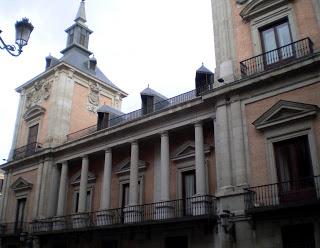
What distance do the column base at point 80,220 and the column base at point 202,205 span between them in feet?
20.6

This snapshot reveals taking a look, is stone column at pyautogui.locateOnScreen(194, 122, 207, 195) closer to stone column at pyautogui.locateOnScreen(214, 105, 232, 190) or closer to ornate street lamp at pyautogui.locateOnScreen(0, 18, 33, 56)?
stone column at pyautogui.locateOnScreen(214, 105, 232, 190)

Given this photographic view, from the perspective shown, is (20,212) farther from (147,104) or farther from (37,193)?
(147,104)

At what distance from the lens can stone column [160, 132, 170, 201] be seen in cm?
1653

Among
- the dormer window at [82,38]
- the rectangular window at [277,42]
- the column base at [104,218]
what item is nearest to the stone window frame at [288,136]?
the rectangular window at [277,42]

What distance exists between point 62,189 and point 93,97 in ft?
23.8

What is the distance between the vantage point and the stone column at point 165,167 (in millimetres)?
16531

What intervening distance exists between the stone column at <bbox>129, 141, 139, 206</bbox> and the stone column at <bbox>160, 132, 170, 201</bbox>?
141cm

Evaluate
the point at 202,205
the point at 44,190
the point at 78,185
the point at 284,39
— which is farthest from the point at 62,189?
the point at 284,39

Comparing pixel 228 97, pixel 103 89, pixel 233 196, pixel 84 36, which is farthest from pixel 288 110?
pixel 84 36

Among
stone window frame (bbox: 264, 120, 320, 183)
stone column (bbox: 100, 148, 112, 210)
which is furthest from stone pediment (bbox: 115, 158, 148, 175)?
stone window frame (bbox: 264, 120, 320, 183)

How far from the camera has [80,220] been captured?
62.8 feet

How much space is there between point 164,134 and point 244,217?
5730 mm

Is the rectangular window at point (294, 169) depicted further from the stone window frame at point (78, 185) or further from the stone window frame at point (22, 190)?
the stone window frame at point (22, 190)

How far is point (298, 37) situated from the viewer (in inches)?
558
